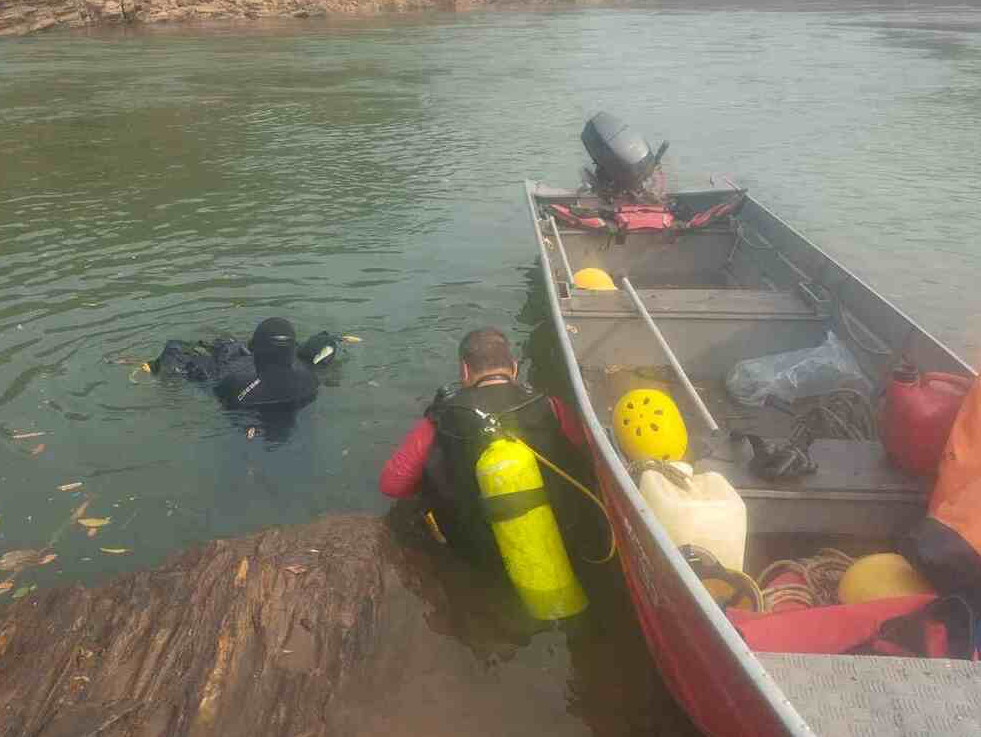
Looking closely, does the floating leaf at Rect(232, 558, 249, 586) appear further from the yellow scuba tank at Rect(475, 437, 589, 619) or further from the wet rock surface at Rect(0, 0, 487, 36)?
the wet rock surface at Rect(0, 0, 487, 36)

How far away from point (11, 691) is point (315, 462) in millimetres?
3152

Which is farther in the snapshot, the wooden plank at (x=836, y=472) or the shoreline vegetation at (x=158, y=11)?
the shoreline vegetation at (x=158, y=11)

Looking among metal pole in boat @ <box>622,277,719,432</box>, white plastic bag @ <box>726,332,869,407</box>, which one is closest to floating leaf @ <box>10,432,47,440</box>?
metal pole in boat @ <box>622,277,719,432</box>

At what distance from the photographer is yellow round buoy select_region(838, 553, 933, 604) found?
155 inches

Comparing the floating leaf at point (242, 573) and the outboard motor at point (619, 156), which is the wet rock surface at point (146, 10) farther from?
the floating leaf at point (242, 573)

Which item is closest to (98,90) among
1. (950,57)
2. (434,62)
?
(434,62)

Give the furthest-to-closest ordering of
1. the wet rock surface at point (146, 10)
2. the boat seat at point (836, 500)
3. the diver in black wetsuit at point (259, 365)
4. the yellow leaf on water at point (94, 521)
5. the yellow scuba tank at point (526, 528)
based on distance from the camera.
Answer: the wet rock surface at point (146, 10)
the diver in black wetsuit at point (259, 365)
the yellow leaf on water at point (94, 521)
the boat seat at point (836, 500)
the yellow scuba tank at point (526, 528)

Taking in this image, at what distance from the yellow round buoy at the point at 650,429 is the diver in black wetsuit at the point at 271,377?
10.0 feet

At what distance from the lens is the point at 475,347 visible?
494cm

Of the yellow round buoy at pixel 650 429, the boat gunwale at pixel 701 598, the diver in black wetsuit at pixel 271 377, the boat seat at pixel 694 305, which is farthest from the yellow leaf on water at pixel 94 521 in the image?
the boat seat at pixel 694 305

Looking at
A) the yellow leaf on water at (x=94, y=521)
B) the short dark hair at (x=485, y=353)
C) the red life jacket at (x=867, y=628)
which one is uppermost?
the short dark hair at (x=485, y=353)

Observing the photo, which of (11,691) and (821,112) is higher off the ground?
(11,691)

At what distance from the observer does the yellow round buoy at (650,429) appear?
505 centimetres

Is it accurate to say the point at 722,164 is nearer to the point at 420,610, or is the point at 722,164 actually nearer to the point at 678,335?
the point at 678,335
